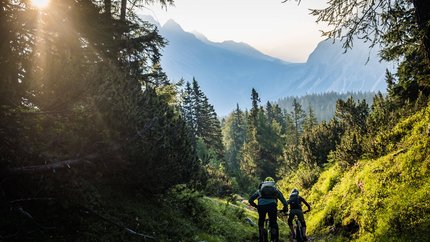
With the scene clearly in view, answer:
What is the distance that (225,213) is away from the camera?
18.0m

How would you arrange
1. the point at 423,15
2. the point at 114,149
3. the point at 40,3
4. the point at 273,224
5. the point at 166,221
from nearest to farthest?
the point at 423,15, the point at 114,149, the point at 40,3, the point at 273,224, the point at 166,221

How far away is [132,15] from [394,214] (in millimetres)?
15910

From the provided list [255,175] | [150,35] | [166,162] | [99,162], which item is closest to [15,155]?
[99,162]

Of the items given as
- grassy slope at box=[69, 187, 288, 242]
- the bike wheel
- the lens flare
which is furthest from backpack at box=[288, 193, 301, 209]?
the lens flare

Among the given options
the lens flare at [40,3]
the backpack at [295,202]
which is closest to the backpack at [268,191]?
the backpack at [295,202]

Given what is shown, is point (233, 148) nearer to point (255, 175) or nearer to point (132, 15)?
point (255, 175)

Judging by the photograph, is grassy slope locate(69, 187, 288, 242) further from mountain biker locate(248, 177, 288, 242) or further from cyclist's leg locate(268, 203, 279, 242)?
cyclist's leg locate(268, 203, 279, 242)

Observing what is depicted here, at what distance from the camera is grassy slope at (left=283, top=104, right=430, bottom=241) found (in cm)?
836

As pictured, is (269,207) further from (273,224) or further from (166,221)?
(166,221)

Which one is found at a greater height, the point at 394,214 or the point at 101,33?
the point at 101,33

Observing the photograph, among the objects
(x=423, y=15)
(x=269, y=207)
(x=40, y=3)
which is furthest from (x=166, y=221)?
(x=423, y=15)

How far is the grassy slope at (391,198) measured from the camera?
836 centimetres

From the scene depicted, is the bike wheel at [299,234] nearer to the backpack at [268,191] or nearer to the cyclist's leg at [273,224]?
the cyclist's leg at [273,224]

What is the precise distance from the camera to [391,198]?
9922 millimetres
